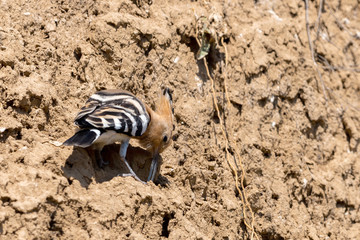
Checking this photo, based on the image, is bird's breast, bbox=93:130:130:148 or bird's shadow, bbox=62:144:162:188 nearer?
bird's shadow, bbox=62:144:162:188

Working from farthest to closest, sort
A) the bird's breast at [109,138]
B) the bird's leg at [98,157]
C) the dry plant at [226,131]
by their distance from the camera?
the dry plant at [226,131] → the bird's leg at [98,157] → the bird's breast at [109,138]

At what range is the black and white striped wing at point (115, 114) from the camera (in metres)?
3.75

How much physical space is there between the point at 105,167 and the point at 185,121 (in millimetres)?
1011

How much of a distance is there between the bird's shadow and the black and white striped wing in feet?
0.81

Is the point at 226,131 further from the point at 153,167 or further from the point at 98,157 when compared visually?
the point at 98,157

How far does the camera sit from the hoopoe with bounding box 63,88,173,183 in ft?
12.2

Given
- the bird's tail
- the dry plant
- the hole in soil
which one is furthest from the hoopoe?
the dry plant

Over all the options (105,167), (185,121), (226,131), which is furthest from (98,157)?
(226,131)

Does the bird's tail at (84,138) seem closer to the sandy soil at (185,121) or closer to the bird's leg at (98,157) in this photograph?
the sandy soil at (185,121)

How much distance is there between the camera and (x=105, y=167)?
4.03 meters

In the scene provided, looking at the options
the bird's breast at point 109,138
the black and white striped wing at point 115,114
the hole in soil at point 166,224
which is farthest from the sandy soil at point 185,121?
the black and white striped wing at point 115,114

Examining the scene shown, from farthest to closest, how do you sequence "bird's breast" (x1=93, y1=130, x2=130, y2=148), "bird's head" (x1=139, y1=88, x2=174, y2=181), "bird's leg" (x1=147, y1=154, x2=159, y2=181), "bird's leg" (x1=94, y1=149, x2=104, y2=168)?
"bird's head" (x1=139, y1=88, x2=174, y2=181)
"bird's leg" (x1=147, y1=154, x2=159, y2=181)
"bird's leg" (x1=94, y1=149, x2=104, y2=168)
"bird's breast" (x1=93, y1=130, x2=130, y2=148)

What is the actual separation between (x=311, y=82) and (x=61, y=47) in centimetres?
291

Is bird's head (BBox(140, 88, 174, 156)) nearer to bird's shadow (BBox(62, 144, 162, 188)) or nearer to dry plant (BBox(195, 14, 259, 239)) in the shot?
bird's shadow (BBox(62, 144, 162, 188))
